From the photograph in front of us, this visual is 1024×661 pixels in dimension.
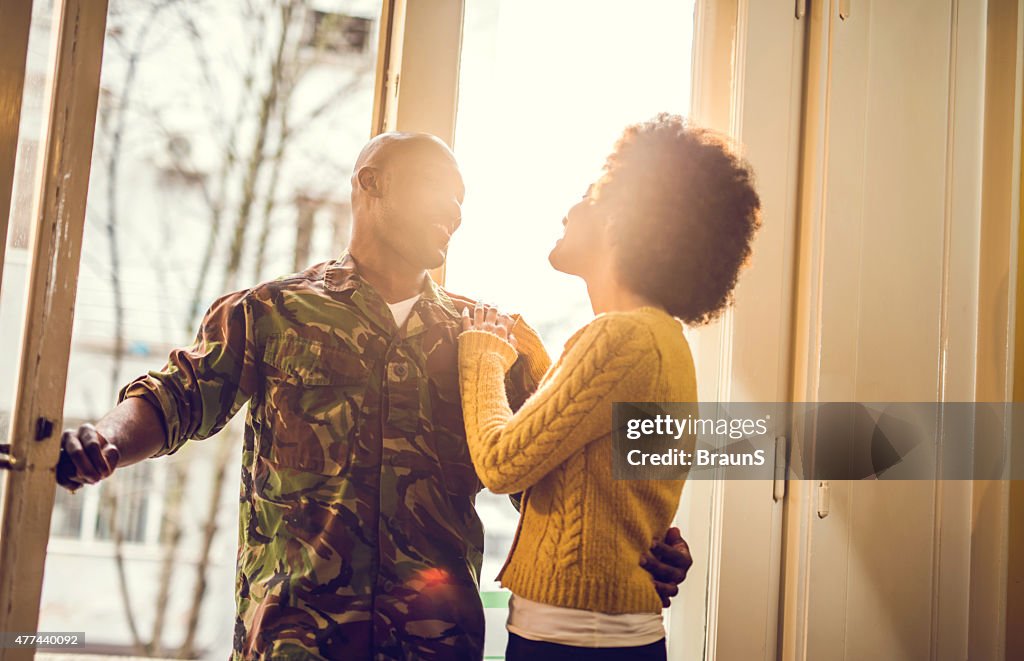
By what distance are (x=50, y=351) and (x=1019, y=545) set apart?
2118 millimetres

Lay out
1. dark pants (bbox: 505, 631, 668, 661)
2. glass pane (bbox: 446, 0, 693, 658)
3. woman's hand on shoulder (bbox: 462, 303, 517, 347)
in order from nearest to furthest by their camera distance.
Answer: dark pants (bbox: 505, 631, 668, 661), woman's hand on shoulder (bbox: 462, 303, 517, 347), glass pane (bbox: 446, 0, 693, 658)

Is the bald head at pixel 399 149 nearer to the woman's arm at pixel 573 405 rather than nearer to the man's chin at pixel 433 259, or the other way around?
the man's chin at pixel 433 259

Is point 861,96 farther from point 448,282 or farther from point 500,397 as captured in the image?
point 500,397

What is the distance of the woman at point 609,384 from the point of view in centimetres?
121

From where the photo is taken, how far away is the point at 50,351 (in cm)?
130

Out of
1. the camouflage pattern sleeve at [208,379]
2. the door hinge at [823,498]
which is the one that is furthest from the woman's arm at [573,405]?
the door hinge at [823,498]

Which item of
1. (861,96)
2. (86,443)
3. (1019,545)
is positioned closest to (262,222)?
(86,443)

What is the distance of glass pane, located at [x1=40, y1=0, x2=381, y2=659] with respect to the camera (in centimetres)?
209

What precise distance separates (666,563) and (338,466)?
1.82 ft

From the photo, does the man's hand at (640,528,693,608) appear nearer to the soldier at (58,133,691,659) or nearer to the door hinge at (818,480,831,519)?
the soldier at (58,133,691,659)

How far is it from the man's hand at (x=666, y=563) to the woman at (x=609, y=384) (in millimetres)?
19

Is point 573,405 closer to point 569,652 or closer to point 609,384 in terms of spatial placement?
point 609,384

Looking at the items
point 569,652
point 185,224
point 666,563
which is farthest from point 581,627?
point 185,224

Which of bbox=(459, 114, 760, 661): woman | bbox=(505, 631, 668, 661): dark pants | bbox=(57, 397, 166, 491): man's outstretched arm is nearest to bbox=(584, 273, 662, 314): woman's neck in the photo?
bbox=(459, 114, 760, 661): woman
